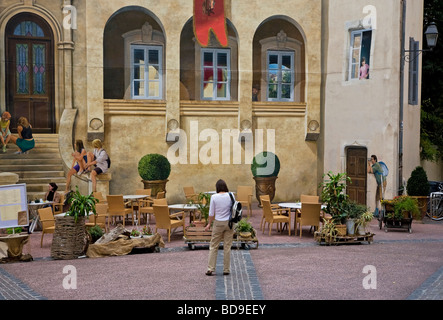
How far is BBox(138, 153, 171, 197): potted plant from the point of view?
17.7 metres

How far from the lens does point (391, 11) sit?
17.5 metres

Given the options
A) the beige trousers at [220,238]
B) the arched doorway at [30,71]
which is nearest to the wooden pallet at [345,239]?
the beige trousers at [220,238]

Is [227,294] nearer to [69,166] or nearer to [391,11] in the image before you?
[69,166]

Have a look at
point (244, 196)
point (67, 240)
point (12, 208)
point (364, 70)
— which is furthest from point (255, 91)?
point (67, 240)

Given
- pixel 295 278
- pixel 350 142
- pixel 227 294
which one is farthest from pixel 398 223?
pixel 227 294

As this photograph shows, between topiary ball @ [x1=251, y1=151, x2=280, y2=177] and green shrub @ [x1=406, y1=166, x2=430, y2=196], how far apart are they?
4.06m

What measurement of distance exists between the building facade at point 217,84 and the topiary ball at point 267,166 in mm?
1354

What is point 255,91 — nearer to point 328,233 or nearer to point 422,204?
point 422,204

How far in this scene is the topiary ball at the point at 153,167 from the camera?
58.2ft

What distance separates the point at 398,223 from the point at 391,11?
6.59 meters

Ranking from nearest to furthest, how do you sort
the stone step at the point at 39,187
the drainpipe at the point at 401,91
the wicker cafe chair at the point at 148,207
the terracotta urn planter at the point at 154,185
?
the wicker cafe chair at the point at 148,207 → the stone step at the point at 39,187 → the drainpipe at the point at 401,91 → the terracotta urn planter at the point at 154,185

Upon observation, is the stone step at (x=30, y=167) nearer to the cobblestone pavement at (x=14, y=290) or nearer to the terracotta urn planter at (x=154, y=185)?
the terracotta urn planter at (x=154, y=185)
